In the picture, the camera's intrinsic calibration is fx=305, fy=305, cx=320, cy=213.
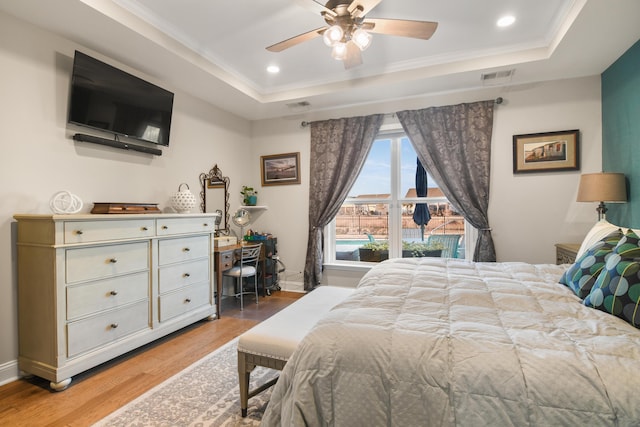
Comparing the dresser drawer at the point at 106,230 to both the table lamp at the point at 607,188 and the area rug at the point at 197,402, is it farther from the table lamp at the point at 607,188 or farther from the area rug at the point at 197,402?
the table lamp at the point at 607,188

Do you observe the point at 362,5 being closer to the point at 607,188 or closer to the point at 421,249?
the point at 607,188

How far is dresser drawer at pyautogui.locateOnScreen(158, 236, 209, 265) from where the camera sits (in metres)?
2.79

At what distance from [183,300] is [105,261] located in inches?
35.4

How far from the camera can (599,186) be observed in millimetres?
2650

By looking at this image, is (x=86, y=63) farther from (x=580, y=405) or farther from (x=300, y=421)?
(x=580, y=405)

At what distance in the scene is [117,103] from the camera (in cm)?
271

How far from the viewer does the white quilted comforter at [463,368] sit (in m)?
0.92

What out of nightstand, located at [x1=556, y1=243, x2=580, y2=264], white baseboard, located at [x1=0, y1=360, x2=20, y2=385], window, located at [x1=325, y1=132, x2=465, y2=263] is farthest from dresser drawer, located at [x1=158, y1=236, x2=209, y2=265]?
nightstand, located at [x1=556, y1=243, x2=580, y2=264]

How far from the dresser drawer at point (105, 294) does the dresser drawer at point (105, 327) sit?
5 centimetres

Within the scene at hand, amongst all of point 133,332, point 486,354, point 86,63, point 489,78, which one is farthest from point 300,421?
point 489,78

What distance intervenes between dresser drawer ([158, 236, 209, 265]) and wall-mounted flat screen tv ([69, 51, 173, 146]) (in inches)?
41.9

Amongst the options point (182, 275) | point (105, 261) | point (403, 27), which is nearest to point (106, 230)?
point (105, 261)

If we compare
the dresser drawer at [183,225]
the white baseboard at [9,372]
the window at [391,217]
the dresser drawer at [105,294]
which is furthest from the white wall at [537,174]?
the white baseboard at [9,372]

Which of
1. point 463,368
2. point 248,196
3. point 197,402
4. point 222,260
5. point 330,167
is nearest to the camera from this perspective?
point 463,368
